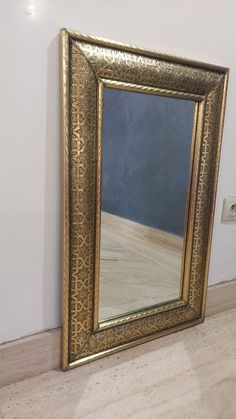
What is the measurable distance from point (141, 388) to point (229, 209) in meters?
0.53

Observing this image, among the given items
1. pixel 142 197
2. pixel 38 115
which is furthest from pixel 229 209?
pixel 38 115

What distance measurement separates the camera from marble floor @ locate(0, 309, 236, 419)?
577 millimetres

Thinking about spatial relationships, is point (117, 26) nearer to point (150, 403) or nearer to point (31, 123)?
point (31, 123)

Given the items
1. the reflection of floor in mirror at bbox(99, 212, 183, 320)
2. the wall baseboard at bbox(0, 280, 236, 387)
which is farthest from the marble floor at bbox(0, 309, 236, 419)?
the reflection of floor in mirror at bbox(99, 212, 183, 320)

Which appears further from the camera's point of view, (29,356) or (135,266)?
(135,266)

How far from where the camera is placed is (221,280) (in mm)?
933

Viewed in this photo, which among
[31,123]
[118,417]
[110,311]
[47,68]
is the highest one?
[47,68]

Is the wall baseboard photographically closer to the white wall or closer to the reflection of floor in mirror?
the white wall

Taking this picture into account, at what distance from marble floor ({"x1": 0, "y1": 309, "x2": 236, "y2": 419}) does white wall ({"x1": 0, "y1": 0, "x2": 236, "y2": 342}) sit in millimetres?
118

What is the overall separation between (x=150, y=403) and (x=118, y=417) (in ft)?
0.24

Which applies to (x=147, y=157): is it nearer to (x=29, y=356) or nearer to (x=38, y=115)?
(x=38, y=115)

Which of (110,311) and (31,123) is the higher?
(31,123)

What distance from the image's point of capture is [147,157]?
73 cm

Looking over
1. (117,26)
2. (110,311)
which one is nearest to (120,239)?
(110,311)
